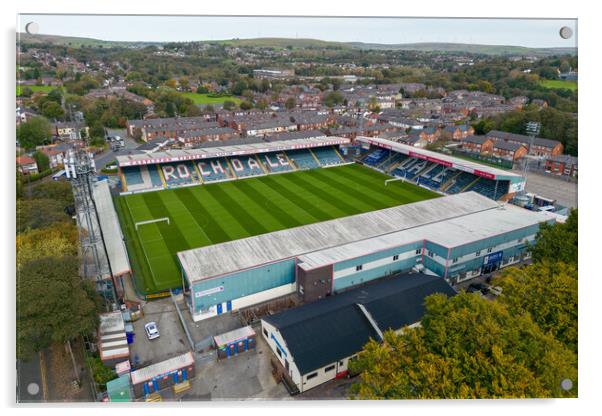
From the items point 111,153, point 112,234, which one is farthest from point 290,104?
point 112,234

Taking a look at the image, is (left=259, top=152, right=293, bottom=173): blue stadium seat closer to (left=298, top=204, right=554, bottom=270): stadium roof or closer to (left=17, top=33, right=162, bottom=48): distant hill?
(left=298, top=204, right=554, bottom=270): stadium roof

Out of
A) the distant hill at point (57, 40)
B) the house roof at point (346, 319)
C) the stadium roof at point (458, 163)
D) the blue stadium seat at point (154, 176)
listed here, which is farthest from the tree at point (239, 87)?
the house roof at point (346, 319)

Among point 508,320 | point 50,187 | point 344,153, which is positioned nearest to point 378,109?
point 344,153

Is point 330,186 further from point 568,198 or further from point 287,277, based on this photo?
point 568,198

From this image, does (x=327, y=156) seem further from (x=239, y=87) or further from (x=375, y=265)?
(x=239, y=87)

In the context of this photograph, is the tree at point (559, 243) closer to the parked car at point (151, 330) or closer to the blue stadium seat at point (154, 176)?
the parked car at point (151, 330)
